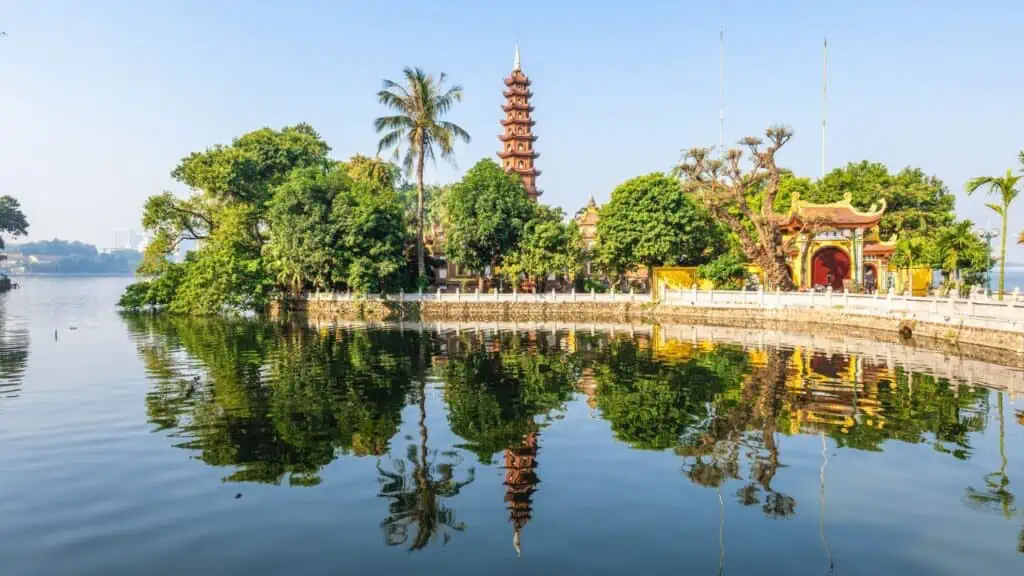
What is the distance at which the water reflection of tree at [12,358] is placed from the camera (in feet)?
63.5

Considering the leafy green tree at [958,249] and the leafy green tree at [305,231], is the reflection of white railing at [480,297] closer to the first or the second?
the leafy green tree at [305,231]

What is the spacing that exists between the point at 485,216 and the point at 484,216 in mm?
66

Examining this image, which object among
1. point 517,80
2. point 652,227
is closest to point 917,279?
point 652,227

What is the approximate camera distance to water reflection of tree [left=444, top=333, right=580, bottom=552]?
1146 cm

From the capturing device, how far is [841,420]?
1482 centimetres

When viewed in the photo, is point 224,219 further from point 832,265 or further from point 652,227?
point 832,265

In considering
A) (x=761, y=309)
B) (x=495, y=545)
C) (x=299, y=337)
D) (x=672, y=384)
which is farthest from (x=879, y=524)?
(x=761, y=309)

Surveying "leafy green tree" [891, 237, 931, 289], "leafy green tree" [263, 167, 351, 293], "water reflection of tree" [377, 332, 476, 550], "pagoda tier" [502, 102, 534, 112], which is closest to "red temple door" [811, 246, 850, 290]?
"leafy green tree" [891, 237, 931, 289]

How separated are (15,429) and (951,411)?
64.3 feet

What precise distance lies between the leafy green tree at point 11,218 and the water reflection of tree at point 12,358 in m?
66.3

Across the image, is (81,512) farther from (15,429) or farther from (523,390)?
(523,390)

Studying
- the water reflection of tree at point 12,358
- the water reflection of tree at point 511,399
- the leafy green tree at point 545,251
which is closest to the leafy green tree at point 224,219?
the water reflection of tree at point 12,358

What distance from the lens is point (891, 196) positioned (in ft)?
163

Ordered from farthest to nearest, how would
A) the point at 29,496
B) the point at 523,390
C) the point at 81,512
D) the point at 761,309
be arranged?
the point at 761,309 → the point at 523,390 → the point at 29,496 → the point at 81,512
